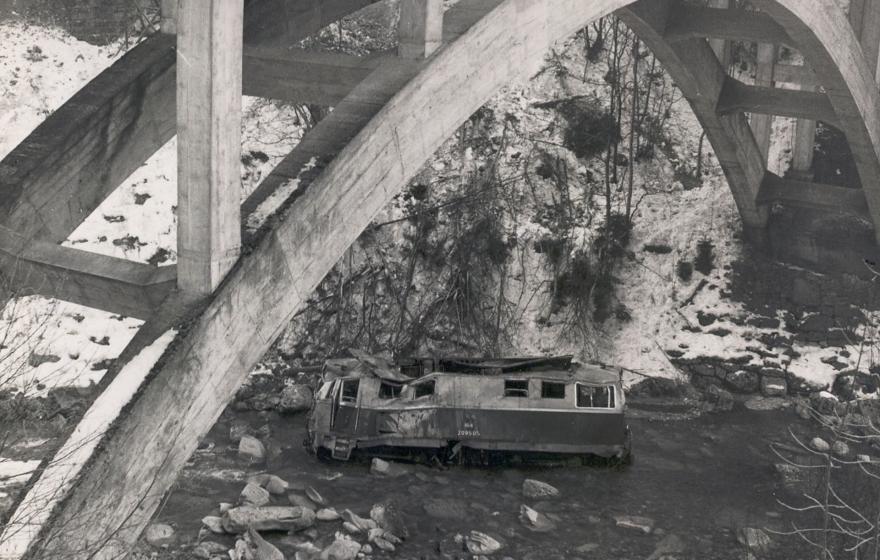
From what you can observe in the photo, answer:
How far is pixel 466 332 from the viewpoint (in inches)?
594

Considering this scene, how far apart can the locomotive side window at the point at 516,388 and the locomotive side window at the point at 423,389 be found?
0.82 meters

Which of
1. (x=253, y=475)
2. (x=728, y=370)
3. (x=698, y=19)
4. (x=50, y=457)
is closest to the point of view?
(x=50, y=457)

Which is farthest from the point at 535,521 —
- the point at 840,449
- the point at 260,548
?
the point at 840,449

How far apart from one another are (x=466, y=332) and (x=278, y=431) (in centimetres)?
322

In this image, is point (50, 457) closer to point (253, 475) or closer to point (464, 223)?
point (253, 475)

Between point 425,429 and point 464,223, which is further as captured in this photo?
point 464,223

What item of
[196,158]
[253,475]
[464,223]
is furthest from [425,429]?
[196,158]

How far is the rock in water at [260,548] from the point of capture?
9.98 m

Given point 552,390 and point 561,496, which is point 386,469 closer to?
point 561,496

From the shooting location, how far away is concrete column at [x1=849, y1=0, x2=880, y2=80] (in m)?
13.3

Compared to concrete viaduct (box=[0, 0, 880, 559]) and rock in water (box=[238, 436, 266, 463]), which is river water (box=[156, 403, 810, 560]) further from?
concrete viaduct (box=[0, 0, 880, 559])

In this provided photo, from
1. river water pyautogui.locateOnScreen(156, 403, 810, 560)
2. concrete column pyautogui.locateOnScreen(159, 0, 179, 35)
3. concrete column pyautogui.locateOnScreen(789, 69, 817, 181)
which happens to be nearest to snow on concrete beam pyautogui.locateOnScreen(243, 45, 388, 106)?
concrete column pyautogui.locateOnScreen(159, 0, 179, 35)

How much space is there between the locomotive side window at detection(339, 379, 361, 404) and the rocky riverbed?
2.34 feet

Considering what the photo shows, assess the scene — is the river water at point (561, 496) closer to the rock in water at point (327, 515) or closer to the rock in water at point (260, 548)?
the rock in water at point (327, 515)
